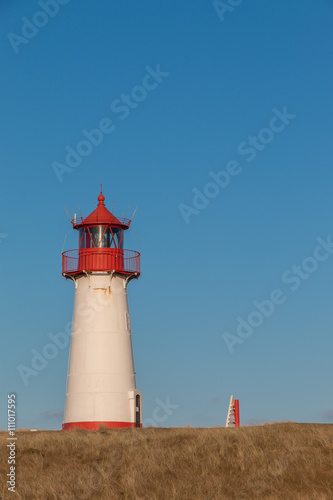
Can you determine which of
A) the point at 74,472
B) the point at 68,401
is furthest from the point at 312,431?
the point at 68,401

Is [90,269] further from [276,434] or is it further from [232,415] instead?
[276,434]

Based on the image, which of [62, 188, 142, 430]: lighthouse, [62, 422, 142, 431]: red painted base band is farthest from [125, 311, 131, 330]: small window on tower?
[62, 422, 142, 431]: red painted base band

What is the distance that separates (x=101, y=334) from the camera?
3594 centimetres

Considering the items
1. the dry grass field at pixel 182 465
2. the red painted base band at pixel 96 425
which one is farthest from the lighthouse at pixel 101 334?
Answer: the dry grass field at pixel 182 465

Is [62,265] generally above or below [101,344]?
above

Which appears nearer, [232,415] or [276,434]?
[276,434]

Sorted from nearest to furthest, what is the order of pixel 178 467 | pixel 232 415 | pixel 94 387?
pixel 178 467
pixel 94 387
pixel 232 415

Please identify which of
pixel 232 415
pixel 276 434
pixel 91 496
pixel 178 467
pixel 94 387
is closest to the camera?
pixel 91 496

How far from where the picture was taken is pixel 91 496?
22422mm

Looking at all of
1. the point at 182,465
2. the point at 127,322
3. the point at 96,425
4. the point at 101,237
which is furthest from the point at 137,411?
the point at 182,465

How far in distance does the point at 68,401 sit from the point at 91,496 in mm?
13780

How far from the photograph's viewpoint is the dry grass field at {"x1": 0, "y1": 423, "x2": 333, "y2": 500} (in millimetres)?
22156

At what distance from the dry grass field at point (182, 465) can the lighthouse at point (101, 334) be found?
7.06 metres

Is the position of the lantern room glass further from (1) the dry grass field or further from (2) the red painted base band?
(1) the dry grass field
